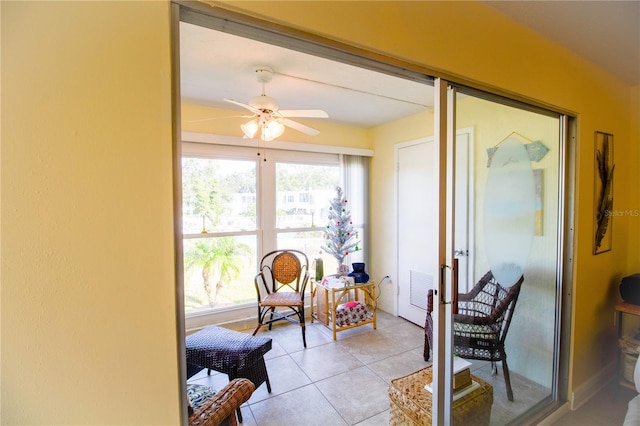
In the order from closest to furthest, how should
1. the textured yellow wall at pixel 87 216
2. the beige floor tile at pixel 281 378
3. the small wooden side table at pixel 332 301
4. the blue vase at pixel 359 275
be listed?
the textured yellow wall at pixel 87 216, the beige floor tile at pixel 281 378, the small wooden side table at pixel 332 301, the blue vase at pixel 359 275

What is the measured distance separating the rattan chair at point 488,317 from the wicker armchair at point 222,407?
127 cm

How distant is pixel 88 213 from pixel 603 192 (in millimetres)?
3061

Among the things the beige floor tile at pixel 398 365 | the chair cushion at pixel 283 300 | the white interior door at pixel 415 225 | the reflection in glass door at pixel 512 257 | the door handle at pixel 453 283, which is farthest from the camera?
the white interior door at pixel 415 225

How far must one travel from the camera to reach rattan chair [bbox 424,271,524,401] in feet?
5.62

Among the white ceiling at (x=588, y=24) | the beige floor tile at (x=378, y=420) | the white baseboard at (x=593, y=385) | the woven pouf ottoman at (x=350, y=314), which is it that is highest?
the white ceiling at (x=588, y=24)

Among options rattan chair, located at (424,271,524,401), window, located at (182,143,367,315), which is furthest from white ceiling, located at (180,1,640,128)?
rattan chair, located at (424,271,524,401)

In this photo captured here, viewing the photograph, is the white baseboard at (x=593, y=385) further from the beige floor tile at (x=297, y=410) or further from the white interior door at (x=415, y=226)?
the beige floor tile at (x=297, y=410)

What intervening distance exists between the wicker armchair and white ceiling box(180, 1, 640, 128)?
6.31ft

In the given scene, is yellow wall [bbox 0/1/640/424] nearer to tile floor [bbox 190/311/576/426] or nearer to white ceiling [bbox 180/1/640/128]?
white ceiling [bbox 180/1/640/128]

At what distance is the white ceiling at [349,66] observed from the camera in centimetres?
146

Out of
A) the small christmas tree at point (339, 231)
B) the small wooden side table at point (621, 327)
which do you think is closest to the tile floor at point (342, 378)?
the small wooden side table at point (621, 327)

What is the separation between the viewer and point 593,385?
7.10 ft

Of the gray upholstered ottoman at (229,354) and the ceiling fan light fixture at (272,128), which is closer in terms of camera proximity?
the gray upholstered ottoman at (229,354)

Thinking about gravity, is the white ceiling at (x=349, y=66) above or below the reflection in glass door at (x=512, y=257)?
above
